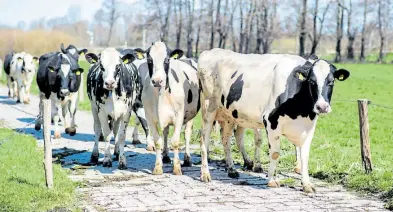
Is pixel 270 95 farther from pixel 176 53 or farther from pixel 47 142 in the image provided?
pixel 47 142

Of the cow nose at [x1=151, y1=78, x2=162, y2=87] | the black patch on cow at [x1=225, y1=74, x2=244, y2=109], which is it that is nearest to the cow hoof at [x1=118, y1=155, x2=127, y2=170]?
the cow nose at [x1=151, y1=78, x2=162, y2=87]

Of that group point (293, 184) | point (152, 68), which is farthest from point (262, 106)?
point (152, 68)

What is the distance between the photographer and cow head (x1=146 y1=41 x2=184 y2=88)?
9.87 m

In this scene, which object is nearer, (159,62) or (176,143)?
(159,62)

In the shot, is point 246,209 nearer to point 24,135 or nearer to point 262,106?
point 262,106

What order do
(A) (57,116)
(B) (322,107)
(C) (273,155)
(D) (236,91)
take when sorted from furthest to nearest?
A: (A) (57,116) → (D) (236,91) → (C) (273,155) → (B) (322,107)

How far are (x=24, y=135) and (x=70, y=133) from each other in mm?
1368

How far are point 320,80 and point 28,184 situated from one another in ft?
15.4

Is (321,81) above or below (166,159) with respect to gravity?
above

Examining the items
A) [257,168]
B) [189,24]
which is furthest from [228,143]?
[189,24]

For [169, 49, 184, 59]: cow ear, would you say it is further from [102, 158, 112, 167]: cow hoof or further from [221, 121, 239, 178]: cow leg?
[102, 158, 112, 167]: cow hoof

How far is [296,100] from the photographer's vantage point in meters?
8.91

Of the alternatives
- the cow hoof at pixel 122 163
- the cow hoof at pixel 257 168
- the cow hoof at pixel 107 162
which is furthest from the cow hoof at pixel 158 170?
the cow hoof at pixel 257 168

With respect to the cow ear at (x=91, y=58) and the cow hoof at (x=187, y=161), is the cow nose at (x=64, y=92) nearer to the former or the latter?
the cow ear at (x=91, y=58)
